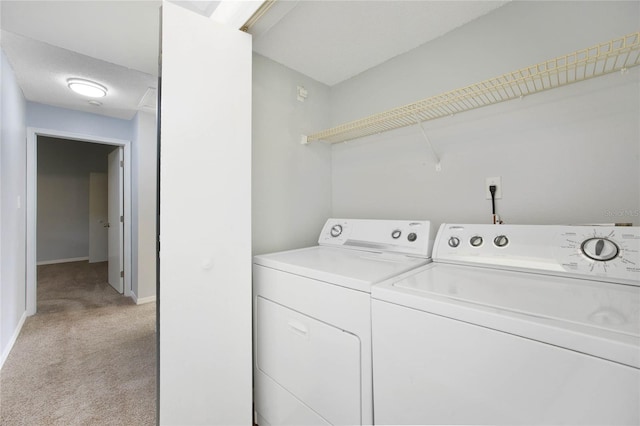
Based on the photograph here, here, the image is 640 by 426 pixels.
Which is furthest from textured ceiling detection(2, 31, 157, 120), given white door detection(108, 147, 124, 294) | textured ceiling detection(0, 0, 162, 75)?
white door detection(108, 147, 124, 294)

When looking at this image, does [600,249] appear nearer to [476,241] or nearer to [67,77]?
[476,241]

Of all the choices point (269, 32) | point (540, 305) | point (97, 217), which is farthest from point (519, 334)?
point (97, 217)

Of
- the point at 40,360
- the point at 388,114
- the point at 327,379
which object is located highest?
the point at 388,114

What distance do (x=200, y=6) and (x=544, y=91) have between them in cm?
181

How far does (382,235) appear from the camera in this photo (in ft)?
5.31

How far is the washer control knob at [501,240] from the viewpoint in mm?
1178

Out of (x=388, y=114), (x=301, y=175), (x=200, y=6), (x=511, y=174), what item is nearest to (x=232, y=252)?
(x=301, y=175)

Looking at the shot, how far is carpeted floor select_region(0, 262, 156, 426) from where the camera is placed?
5.18ft

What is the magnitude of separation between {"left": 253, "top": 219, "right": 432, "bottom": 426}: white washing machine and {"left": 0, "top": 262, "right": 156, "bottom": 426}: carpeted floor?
85cm

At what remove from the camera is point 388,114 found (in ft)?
5.04

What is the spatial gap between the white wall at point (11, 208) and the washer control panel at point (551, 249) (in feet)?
10.7

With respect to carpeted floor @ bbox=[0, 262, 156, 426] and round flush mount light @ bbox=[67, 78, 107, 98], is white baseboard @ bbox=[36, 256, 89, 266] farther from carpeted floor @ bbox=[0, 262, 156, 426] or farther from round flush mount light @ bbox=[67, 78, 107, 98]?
round flush mount light @ bbox=[67, 78, 107, 98]

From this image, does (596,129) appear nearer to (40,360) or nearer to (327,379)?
(327,379)

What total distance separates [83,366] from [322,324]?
2127 millimetres
